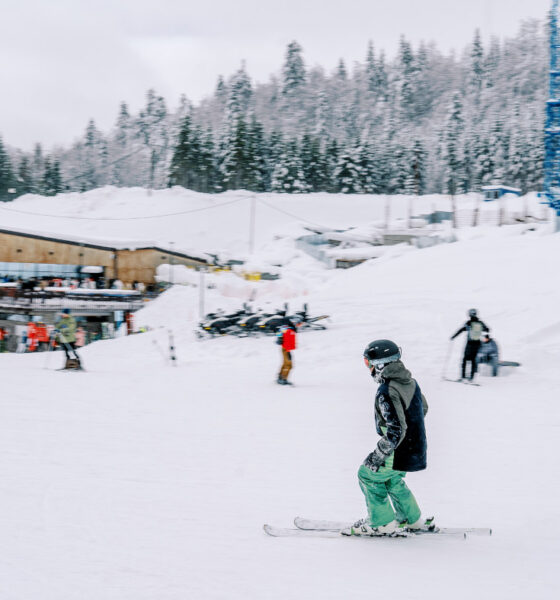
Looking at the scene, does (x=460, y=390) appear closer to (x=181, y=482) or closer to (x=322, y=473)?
(x=322, y=473)

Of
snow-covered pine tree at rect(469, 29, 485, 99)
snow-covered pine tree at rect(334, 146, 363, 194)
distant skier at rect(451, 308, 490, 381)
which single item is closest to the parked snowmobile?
distant skier at rect(451, 308, 490, 381)

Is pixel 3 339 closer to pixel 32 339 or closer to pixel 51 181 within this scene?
pixel 32 339

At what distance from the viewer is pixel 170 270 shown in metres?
38.8

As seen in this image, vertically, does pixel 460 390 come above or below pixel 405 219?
below

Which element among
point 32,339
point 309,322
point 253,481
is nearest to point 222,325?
point 309,322

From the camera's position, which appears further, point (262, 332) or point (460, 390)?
point (262, 332)

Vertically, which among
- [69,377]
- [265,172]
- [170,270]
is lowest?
[69,377]

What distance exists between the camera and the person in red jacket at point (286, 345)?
11711 millimetres

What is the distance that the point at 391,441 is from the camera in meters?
3.86

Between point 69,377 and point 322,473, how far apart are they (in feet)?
25.0

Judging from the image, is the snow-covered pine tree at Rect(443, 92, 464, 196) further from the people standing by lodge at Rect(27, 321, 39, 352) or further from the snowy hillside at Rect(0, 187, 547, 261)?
the people standing by lodge at Rect(27, 321, 39, 352)

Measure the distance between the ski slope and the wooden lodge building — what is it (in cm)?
2289

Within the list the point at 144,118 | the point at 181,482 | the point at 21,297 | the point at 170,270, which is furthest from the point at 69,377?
the point at 144,118

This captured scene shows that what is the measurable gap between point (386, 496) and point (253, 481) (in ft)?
6.28
